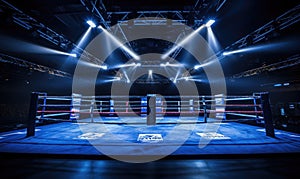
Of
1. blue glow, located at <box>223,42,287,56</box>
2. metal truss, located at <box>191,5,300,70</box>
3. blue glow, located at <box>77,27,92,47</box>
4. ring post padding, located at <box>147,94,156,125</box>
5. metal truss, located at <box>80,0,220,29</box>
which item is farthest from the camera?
blue glow, located at <box>77,27,92,47</box>

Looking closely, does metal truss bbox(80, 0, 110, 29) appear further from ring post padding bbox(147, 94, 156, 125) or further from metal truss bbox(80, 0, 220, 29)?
ring post padding bbox(147, 94, 156, 125)

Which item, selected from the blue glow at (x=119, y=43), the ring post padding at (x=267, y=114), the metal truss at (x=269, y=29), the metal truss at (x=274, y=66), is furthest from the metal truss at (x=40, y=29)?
the metal truss at (x=274, y=66)

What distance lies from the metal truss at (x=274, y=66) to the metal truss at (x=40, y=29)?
9.78m

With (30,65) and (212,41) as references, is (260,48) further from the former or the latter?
(30,65)

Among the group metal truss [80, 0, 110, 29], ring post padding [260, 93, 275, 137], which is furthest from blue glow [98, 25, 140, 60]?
ring post padding [260, 93, 275, 137]

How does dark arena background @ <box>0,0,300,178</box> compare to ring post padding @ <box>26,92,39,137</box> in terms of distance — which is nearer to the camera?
dark arena background @ <box>0,0,300,178</box>

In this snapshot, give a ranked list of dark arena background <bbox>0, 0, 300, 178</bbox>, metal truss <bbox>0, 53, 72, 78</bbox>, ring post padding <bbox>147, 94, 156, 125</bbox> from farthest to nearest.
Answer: metal truss <bbox>0, 53, 72, 78</bbox> < ring post padding <bbox>147, 94, 156, 125</bbox> < dark arena background <bbox>0, 0, 300, 178</bbox>

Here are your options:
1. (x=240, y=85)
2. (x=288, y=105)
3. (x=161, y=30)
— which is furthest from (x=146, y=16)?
(x=288, y=105)

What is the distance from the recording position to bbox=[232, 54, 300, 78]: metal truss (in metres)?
6.64

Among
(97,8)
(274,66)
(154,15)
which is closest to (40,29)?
(97,8)

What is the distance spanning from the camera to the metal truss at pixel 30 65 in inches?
240

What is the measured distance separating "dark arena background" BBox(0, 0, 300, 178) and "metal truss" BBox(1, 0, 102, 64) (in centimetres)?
3

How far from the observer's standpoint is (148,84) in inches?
509

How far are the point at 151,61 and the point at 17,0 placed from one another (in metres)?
7.33
